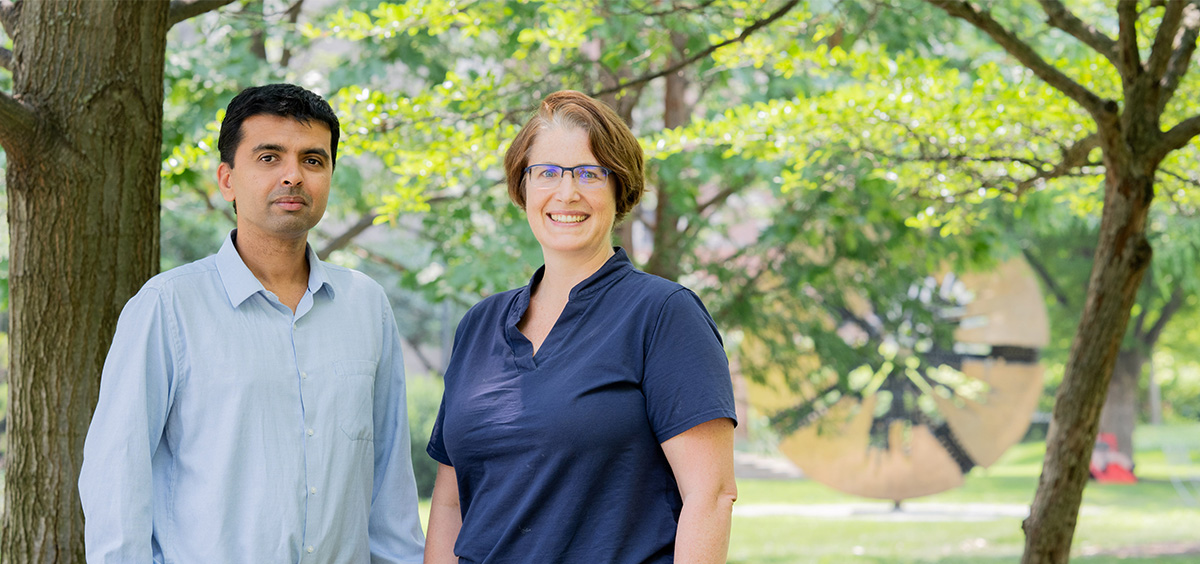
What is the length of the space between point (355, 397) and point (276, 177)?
0.46 m

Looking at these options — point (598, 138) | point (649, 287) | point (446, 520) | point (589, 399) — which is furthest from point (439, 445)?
point (598, 138)

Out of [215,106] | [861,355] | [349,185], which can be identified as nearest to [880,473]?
[861,355]

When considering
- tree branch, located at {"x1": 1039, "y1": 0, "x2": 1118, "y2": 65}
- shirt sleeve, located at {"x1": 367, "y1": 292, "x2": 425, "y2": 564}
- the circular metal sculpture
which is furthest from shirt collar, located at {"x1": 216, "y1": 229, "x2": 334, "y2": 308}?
the circular metal sculpture

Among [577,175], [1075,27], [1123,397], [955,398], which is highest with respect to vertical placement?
[1075,27]

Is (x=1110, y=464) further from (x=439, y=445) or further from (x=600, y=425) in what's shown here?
(x=600, y=425)

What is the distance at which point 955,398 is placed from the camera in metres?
14.1

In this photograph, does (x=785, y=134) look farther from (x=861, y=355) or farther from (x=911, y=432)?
(x=911, y=432)

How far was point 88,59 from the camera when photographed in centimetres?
278

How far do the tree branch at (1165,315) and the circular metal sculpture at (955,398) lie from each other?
172 inches

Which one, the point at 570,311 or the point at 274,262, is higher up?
the point at 274,262

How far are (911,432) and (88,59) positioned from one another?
12654mm

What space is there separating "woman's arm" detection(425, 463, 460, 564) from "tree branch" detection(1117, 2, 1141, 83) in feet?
11.3

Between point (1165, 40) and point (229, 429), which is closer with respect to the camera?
point (229, 429)

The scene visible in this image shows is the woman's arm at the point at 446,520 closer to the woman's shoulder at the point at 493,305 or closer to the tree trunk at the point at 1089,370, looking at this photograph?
the woman's shoulder at the point at 493,305
